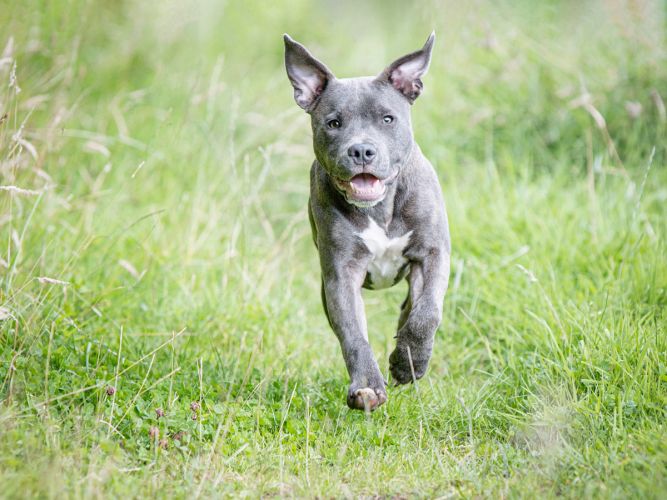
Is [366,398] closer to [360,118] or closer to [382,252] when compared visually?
[382,252]

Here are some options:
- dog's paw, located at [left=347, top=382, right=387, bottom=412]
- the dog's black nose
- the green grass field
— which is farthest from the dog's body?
the green grass field

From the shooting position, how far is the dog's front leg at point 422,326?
15.7 ft

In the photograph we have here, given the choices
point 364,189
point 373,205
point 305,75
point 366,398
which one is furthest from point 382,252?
point 305,75

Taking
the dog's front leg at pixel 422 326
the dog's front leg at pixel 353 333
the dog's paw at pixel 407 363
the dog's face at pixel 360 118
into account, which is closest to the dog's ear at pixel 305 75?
the dog's face at pixel 360 118

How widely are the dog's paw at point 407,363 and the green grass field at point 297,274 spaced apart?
16 centimetres

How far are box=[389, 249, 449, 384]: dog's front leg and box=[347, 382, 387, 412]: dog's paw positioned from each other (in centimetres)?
33

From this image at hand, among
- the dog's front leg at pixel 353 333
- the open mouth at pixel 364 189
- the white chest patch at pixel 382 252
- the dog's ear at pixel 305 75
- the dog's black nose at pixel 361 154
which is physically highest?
the dog's ear at pixel 305 75

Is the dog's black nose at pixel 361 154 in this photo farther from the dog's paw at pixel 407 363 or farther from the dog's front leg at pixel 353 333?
the dog's paw at pixel 407 363

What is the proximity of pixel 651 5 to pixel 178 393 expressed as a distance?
6.51m

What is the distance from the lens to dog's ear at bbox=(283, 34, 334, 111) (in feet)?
17.3

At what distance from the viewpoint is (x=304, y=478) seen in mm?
4258

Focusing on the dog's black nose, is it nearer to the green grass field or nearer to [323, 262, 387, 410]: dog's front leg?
[323, 262, 387, 410]: dog's front leg

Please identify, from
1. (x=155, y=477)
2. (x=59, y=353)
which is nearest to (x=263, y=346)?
(x=59, y=353)

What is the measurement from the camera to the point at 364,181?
4.91m
